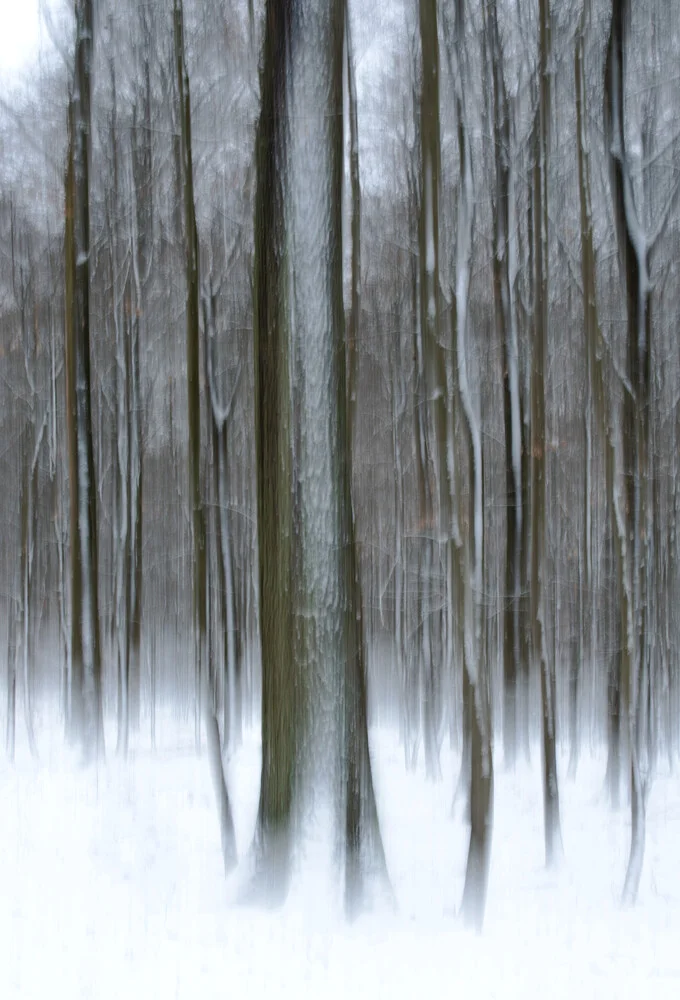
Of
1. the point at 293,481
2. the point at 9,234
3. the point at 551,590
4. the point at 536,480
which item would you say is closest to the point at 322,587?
the point at 293,481

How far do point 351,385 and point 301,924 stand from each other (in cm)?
446

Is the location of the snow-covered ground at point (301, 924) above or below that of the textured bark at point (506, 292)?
below

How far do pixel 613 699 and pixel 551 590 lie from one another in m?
5.05

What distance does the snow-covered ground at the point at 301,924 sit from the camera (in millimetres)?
4508

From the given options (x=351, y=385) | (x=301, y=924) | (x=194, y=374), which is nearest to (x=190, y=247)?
(x=194, y=374)

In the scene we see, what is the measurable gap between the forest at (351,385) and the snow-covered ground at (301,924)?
7.7 inches

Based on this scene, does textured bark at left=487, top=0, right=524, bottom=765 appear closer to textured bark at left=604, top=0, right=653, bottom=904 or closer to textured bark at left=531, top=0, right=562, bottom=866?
textured bark at left=531, top=0, right=562, bottom=866

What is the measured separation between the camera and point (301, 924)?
497 cm

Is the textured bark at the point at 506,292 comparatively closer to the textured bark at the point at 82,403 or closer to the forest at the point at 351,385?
the forest at the point at 351,385

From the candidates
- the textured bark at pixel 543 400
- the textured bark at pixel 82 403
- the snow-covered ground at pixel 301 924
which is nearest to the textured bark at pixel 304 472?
the snow-covered ground at pixel 301 924

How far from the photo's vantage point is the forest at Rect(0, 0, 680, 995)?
17.9 ft

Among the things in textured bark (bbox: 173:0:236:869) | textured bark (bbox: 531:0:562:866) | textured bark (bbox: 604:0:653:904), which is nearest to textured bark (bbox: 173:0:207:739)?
textured bark (bbox: 173:0:236:869)

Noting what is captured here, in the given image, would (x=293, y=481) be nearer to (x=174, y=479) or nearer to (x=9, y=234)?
(x=9, y=234)

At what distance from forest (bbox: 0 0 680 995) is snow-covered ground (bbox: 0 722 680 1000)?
0.20 m
